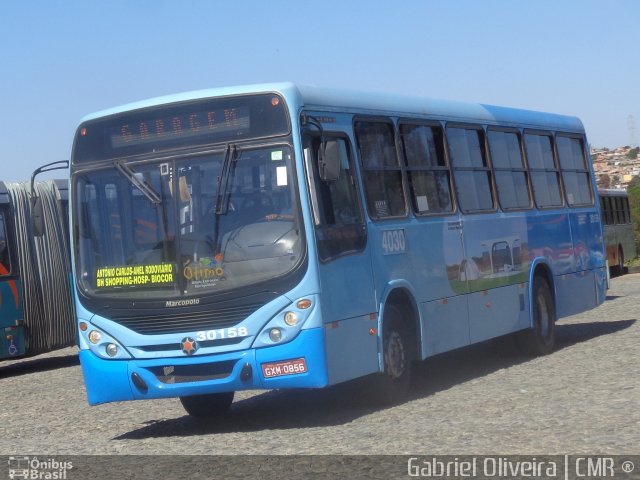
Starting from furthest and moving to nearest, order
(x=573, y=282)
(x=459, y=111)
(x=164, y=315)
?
(x=573, y=282) < (x=459, y=111) < (x=164, y=315)

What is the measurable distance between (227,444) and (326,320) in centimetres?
135

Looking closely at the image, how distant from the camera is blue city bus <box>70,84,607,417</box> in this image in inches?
432

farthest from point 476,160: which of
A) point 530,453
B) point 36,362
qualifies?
point 36,362

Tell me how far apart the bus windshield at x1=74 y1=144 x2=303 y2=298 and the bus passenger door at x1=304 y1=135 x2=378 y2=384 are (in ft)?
0.96

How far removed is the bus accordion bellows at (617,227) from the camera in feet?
135

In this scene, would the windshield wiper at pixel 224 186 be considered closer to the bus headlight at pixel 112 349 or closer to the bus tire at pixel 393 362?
the bus headlight at pixel 112 349

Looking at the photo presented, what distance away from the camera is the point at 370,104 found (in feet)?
Answer: 41.8

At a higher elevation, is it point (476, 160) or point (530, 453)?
point (476, 160)

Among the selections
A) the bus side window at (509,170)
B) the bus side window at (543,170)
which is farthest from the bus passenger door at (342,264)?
the bus side window at (543,170)

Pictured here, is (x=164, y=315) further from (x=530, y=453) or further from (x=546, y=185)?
(x=546, y=185)

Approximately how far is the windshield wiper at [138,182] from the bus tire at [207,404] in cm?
230

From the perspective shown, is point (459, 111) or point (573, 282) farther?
point (573, 282)

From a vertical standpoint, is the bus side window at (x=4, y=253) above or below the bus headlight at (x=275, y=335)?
above

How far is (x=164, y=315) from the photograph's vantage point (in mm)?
11266
